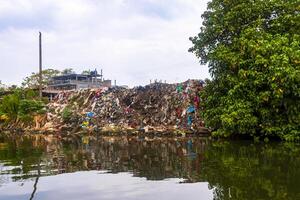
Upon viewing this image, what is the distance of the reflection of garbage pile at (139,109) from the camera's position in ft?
80.6

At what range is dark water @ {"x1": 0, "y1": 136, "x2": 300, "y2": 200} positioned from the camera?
24.3 ft

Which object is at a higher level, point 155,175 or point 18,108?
point 18,108

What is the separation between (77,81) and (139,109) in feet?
77.2

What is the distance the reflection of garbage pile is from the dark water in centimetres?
1074

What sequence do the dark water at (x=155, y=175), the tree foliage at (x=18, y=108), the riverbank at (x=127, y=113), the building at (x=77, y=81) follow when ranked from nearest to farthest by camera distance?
the dark water at (x=155, y=175) < the riverbank at (x=127, y=113) < the tree foliage at (x=18, y=108) < the building at (x=77, y=81)

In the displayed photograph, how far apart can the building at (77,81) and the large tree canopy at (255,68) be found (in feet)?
102

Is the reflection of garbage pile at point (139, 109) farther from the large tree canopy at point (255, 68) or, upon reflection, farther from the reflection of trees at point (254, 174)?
the reflection of trees at point (254, 174)

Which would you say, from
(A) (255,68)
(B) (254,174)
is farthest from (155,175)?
(A) (255,68)

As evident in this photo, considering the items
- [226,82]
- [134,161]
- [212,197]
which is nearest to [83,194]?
[212,197]

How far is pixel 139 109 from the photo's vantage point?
27375 mm

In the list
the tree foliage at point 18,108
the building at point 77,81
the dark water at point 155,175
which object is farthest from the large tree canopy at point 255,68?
the building at point 77,81

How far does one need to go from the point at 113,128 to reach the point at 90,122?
250 centimetres

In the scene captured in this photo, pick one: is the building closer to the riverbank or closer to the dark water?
the riverbank

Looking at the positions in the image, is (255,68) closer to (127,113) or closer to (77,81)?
(127,113)
